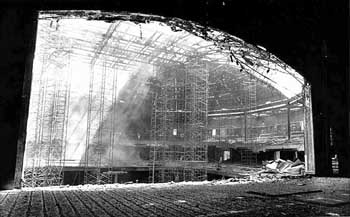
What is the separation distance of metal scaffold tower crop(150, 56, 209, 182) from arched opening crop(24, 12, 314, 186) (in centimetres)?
13

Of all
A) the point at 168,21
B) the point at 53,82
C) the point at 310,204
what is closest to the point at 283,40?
the point at 168,21

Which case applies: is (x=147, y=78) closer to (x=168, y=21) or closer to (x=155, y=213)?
(x=168, y=21)

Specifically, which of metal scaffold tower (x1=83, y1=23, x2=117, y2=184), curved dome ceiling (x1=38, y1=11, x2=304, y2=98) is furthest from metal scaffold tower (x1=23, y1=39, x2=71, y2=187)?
metal scaffold tower (x1=83, y1=23, x2=117, y2=184)

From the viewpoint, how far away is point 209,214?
357 cm

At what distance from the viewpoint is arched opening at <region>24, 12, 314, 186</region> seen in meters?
24.4

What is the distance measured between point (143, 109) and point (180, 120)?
21.0 feet

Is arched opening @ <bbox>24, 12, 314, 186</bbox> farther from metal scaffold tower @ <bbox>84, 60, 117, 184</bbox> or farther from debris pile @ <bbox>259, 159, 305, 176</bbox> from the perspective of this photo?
debris pile @ <bbox>259, 159, 305, 176</bbox>

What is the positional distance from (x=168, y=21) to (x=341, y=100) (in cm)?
671

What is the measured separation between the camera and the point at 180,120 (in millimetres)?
32250

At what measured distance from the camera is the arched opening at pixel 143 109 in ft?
80.1

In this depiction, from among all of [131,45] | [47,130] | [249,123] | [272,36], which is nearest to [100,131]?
[47,130]

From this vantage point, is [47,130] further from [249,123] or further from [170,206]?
[170,206]

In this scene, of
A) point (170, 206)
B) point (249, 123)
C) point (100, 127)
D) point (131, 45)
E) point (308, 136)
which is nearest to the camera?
point (170, 206)

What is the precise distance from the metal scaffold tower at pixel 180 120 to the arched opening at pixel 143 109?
0.42 feet
